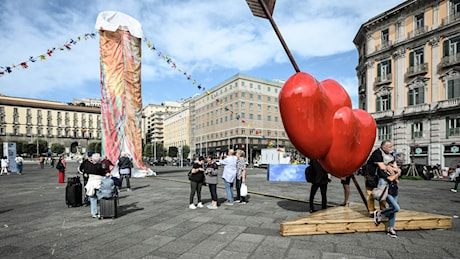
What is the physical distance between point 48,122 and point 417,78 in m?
112

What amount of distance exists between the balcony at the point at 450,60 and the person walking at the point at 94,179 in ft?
98.8

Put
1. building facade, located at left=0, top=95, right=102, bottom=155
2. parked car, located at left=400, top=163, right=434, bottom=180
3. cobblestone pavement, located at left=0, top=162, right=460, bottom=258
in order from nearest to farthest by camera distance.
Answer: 1. cobblestone pavement, located at left=0, top=162, right=460, bottom=258
2. parked car, located at left=400, top=163, right=434, bottom=180
3. building facade, located at left=0, top=95, right=102, bottom=155

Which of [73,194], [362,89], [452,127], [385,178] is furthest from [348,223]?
[362,89]

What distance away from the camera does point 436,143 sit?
26.7 metres

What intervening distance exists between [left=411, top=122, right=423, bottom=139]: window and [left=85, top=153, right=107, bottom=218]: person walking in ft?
98.8

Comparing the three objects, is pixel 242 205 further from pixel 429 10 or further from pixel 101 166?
pixel 429 10

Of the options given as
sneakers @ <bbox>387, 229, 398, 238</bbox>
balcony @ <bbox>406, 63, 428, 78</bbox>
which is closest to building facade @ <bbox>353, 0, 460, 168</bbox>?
balcony @ <bbox>406, 63, 428, 78</bbox>

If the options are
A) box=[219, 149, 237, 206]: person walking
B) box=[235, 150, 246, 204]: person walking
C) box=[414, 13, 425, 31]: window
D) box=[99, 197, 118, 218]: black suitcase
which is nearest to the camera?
box=[99, 197, 118, 218]: black suitcase

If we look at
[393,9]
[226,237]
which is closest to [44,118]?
[393,9]

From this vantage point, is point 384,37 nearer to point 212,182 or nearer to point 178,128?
point 212,182

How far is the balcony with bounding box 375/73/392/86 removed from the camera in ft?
101

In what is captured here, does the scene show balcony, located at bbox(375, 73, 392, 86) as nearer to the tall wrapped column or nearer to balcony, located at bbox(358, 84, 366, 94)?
balcony, located at bbox(358, 84, 366, 94)

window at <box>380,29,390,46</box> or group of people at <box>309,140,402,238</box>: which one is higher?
window at <box>380,29,390,46</box>

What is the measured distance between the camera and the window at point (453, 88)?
25.2 m
